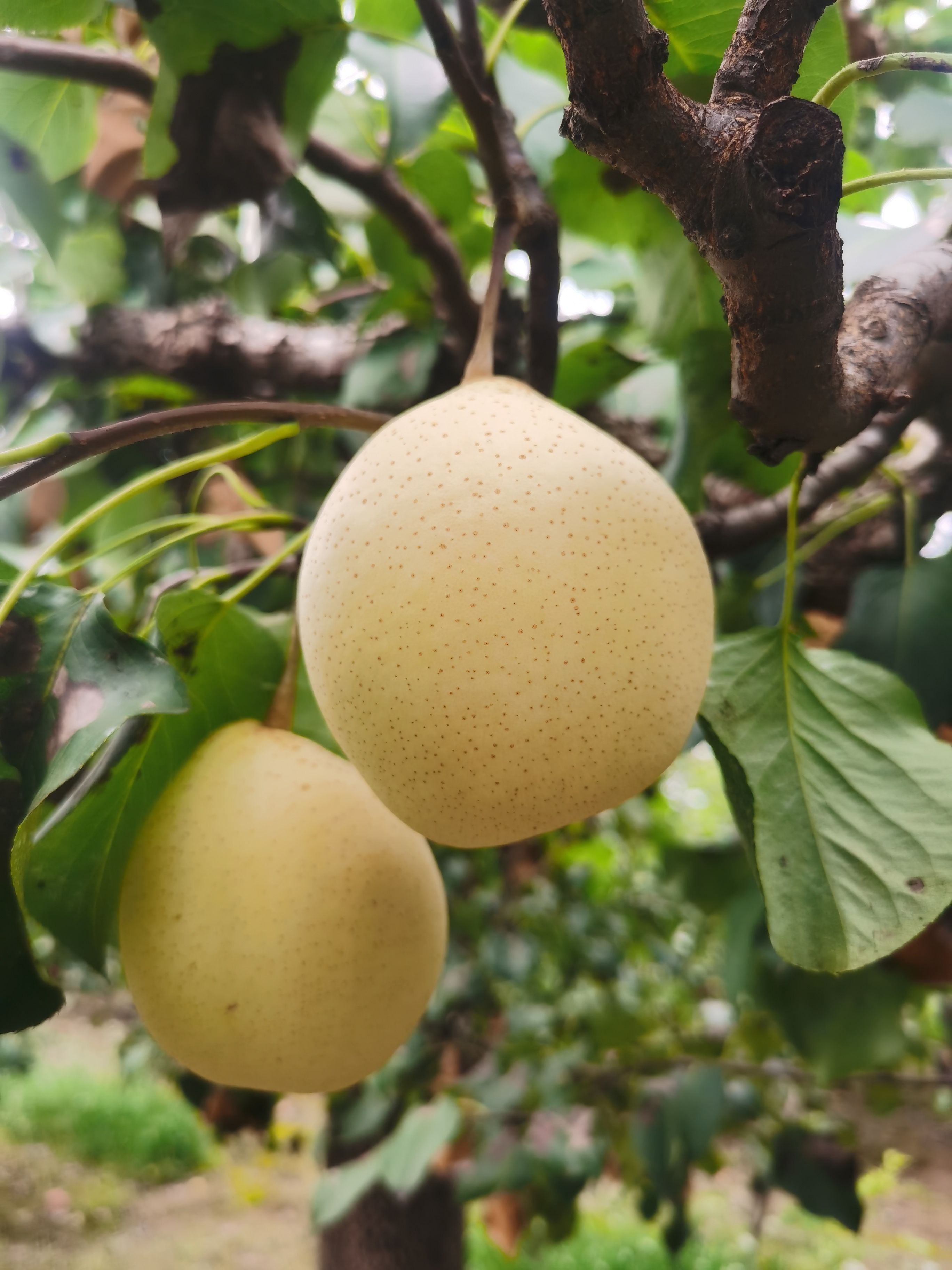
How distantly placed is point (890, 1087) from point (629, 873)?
1024mm

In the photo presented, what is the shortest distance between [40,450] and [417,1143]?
3.12 feet

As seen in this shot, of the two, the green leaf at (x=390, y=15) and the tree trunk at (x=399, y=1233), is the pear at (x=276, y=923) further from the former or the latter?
the tree trunk at (x=399, y=1233)

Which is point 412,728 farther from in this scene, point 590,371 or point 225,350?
point 225,350

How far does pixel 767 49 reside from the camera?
13.8 inches

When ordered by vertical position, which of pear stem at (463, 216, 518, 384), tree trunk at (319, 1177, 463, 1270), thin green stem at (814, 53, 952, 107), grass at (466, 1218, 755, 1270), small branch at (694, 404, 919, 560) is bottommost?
grass at (466, 1218, 755, 1270)

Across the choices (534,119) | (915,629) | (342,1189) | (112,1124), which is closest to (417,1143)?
(342,1189)

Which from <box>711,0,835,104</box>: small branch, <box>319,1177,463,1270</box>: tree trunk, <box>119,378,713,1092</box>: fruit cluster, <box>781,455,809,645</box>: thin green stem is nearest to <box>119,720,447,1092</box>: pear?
<box>119,378,713,1092</box>: fruit cluster

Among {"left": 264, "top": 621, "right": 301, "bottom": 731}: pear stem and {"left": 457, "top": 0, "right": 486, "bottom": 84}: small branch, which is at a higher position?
{"left": 457, "top": 0, "right": 486, "bottom": 84}: small branch

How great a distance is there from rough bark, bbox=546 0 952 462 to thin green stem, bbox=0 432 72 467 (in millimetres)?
252

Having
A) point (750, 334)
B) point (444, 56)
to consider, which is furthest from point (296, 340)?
point (750, 334)

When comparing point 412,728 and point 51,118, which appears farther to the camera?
point 51,118

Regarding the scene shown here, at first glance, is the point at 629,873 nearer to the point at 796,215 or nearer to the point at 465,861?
the point at 465,861

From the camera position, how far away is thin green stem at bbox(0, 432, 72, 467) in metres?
0.43

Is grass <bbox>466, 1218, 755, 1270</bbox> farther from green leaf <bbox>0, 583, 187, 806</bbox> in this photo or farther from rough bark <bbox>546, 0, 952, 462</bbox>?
rough bark <bbox>546, 0, 952, 462</bbox>
